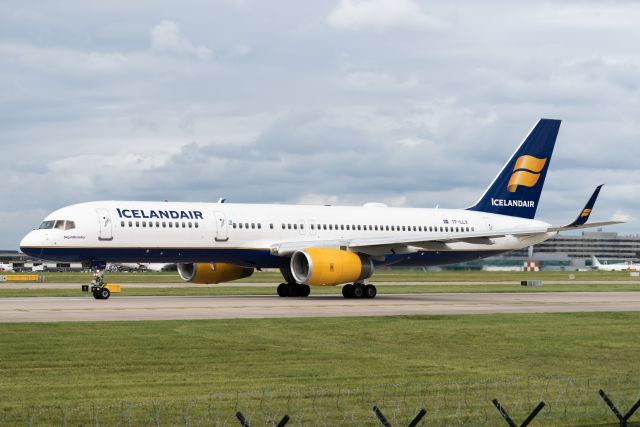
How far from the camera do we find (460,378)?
2244cm

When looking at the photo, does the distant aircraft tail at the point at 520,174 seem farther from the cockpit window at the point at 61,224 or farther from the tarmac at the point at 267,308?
the cockpit window at the point at 61,224

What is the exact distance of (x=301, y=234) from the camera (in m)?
56.5

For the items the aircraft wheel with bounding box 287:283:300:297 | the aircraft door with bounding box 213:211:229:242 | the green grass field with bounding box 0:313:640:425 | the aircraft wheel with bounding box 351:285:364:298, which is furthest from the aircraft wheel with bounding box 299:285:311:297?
the green grass field with bounding box 0:313:640:425

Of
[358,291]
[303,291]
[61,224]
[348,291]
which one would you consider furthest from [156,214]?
[358,291]

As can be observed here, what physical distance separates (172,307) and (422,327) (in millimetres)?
13866

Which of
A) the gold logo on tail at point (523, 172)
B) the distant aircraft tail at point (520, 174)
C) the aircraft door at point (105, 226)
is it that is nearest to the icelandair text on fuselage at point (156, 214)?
the aircraft door at point (105, 226)

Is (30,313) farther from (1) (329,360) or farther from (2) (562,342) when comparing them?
(2) (562,342)

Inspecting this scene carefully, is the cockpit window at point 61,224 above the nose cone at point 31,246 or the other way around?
above

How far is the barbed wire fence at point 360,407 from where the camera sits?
16828mm

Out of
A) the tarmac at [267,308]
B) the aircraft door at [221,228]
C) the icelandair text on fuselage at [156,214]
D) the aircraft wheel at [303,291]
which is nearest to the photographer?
the tarmac at [267,308]

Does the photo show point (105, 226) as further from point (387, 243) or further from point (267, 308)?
point (387, 243)

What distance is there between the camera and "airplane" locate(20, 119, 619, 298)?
49.5 m

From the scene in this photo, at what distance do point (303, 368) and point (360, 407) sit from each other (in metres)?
5.49

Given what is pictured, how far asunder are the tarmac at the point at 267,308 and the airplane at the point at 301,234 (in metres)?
2.40
